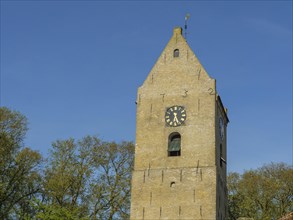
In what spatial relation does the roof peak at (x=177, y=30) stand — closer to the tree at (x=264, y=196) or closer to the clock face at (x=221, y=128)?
the clock face at (x=221, y=128)

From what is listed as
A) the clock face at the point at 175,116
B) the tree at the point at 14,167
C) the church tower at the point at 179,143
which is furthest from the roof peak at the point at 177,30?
the tree at the point at 14,167

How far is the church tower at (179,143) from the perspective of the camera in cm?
3073

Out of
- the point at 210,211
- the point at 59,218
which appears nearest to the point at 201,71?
the point at 210,211

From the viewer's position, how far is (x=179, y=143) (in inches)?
1280

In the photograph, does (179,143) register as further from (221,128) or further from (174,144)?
(221,128)

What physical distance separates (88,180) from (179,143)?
10500 mm

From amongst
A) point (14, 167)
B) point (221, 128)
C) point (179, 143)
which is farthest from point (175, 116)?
point (14, 167)

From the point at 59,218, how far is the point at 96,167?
12817mm

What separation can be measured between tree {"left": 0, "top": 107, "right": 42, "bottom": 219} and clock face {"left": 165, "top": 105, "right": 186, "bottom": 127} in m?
11.3

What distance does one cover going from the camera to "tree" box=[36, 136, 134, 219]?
1558 inches

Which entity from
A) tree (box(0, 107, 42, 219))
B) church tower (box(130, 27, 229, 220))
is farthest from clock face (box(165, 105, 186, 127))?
tree (box(0, 107, 42, 219))

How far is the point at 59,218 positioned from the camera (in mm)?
29141

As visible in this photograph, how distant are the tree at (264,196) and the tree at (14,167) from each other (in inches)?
571

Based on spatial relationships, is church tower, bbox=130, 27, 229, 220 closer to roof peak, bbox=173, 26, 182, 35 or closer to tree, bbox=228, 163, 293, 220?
roof peak, bbox=173, 26, 182, 35
